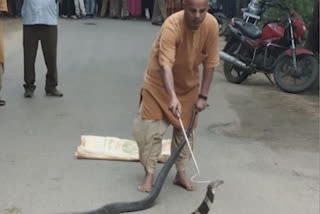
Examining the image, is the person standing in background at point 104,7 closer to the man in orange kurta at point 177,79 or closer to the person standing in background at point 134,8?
the person standing in background at point 134,8

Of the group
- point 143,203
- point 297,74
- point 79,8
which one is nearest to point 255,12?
point 297,74

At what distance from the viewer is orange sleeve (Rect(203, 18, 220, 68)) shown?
4.39m

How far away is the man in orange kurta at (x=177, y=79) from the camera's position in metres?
4.23

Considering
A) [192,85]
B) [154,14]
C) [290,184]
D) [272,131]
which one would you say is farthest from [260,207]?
[154,14]

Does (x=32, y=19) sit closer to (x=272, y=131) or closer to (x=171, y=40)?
(x=272, y=131)

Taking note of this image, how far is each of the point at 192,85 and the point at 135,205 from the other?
0.99 metres

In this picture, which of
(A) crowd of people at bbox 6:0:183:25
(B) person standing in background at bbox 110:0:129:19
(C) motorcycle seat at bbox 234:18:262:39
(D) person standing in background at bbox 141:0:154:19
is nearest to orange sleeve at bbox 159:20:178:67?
(C) motorcycle seat at bbox 234:18:262:39

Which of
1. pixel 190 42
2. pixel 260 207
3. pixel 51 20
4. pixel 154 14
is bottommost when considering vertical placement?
pixel 154 14

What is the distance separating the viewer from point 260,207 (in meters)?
4.59

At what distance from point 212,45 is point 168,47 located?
39cm

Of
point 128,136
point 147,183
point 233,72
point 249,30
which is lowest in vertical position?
point 233,72

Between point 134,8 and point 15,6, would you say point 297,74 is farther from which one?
point 15,6

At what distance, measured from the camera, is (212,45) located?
14.6ft

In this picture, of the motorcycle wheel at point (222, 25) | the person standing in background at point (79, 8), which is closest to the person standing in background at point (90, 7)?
the person standing in background at point (79, 8)
